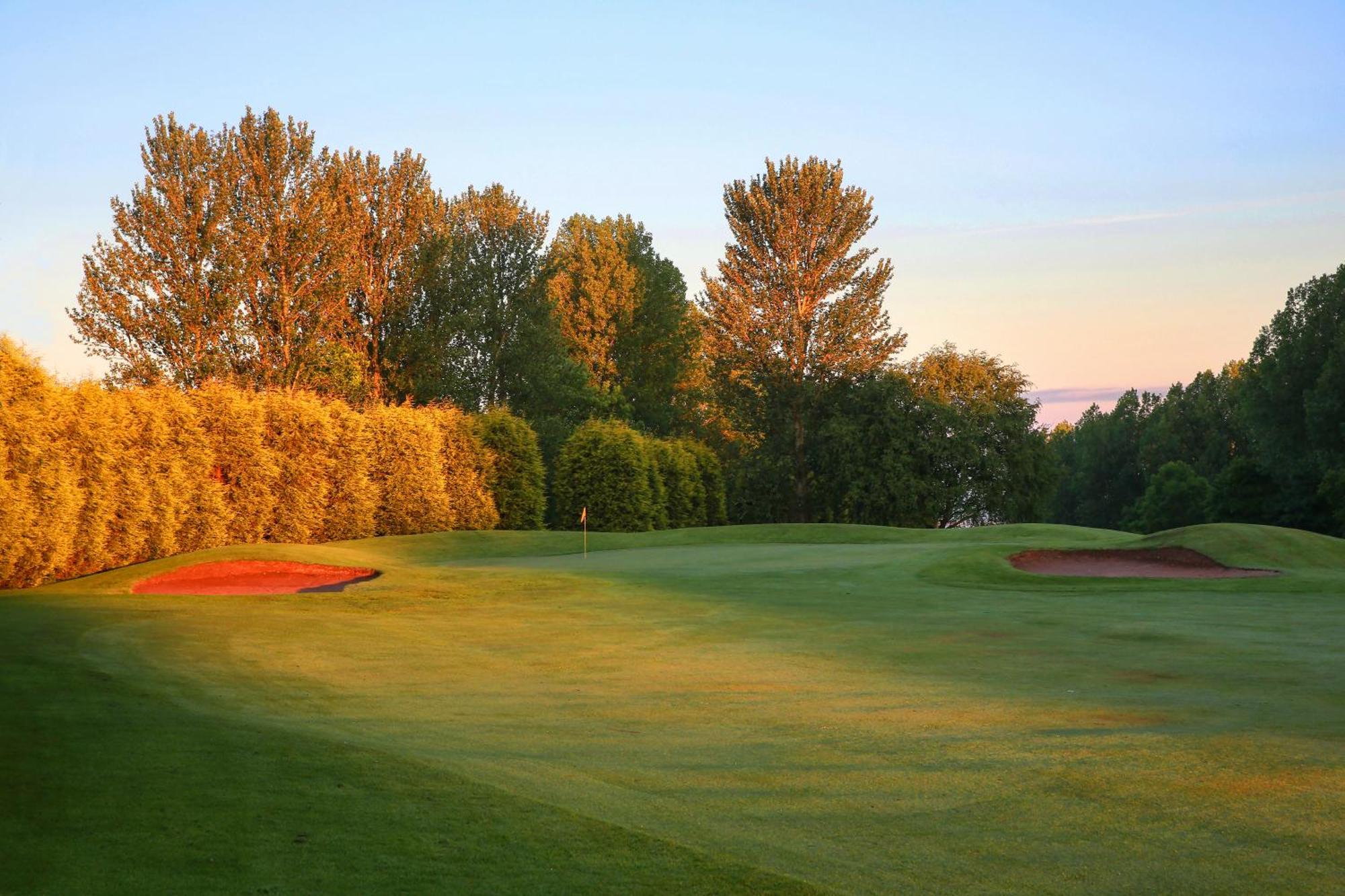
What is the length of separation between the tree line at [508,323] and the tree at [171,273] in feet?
0.22

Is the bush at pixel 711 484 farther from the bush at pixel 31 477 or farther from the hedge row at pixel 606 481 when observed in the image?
the bush at pixel 31 477

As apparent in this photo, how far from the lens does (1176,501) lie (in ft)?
215

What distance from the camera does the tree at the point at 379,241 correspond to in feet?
152

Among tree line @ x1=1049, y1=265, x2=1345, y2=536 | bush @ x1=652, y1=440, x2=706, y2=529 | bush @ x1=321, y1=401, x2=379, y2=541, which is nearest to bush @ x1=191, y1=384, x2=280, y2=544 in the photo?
bush @ x1=321, y1=401, x2=379, y2=541

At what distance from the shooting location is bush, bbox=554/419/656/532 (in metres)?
38.2

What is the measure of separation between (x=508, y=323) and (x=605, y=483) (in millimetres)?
16447

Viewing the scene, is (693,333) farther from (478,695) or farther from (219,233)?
(478,695)

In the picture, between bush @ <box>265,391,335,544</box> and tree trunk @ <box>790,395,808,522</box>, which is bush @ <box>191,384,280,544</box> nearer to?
bush @ <box>265,391,335,544</box>

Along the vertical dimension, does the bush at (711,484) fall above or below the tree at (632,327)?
below

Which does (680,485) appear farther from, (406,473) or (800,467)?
(406,473)

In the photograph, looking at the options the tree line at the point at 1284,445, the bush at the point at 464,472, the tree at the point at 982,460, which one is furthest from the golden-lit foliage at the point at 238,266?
the tree line at the point at 1284,445

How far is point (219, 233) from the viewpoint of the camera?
39812 mm

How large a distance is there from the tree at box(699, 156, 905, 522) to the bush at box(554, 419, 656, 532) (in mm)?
17570

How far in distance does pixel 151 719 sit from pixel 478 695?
9.31 feet
